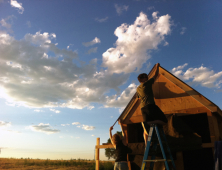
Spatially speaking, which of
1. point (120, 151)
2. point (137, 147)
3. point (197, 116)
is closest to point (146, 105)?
point (120, 151)

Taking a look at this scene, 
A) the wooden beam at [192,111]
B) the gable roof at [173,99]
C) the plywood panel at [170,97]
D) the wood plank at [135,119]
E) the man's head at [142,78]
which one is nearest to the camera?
the man's head at [142,78]

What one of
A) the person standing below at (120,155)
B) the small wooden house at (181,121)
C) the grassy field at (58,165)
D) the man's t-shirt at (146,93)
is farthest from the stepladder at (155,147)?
the grassy field at (58,165)

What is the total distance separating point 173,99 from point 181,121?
4.26 ft

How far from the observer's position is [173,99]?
27.4 feet

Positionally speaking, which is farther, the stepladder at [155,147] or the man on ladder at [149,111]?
the man on ladder at [149,111]

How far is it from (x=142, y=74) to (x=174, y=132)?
3.33 meters

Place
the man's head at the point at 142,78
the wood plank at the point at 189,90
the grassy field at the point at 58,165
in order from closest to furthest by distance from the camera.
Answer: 1. the man's head at the point at 142,78
2. the wood plank at the point at 189,90
3. the grassy field at the point at 58,165

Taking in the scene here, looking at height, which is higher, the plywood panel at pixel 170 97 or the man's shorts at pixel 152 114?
the plywood panel at pixel 170 97

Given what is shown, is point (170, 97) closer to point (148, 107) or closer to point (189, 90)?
point (189, 90)

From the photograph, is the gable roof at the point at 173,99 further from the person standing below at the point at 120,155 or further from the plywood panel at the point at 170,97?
the person standing below at the point at 120,155

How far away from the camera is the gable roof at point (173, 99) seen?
25.0 feet

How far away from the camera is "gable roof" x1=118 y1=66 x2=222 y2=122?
763 cm

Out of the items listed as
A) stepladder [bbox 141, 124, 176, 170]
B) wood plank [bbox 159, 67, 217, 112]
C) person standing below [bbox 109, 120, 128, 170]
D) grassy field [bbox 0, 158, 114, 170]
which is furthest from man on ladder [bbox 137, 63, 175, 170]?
grassy field [bbox 0, 158, 114, 170]

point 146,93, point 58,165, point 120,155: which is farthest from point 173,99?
point 58,165
